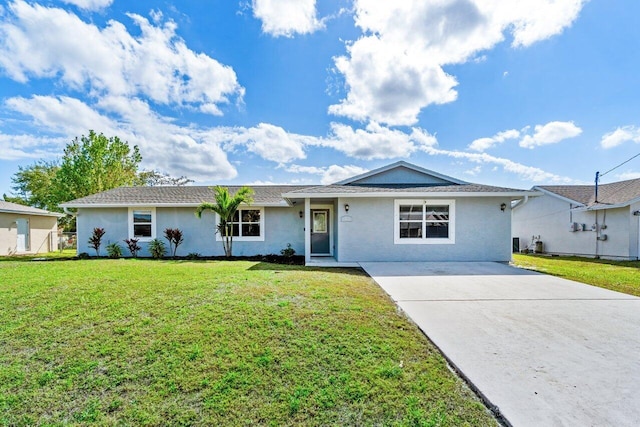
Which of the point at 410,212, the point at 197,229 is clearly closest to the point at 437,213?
the point at 410,212

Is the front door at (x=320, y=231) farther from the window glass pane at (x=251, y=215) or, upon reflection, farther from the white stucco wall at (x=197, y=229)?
the window glass pane at (x=251, y=215)

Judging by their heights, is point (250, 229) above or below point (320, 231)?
above

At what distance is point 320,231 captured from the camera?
1427cm

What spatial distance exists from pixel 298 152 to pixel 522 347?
67.3 ft

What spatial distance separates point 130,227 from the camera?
45.1 feet

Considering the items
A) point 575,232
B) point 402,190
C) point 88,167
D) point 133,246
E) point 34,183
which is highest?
point 88,167

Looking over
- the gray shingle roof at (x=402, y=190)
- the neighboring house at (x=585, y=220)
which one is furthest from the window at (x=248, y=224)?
the neighboring house at (x=585, y=220)

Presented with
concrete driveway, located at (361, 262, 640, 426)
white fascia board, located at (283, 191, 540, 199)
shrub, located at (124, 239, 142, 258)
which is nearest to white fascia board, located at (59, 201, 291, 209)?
shrub, located at (124, 239, 142, 258)

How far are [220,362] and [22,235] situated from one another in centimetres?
2269

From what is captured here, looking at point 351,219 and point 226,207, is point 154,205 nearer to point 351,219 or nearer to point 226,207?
point 226,207

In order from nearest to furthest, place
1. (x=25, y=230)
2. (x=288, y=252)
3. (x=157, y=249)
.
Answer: (x=288, y=252)
(x=157, y=249)
(x=25, y=230)

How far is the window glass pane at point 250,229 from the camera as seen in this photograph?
13.7 m

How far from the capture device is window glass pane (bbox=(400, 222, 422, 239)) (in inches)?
431

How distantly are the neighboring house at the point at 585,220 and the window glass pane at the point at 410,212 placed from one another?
4.45 metres
